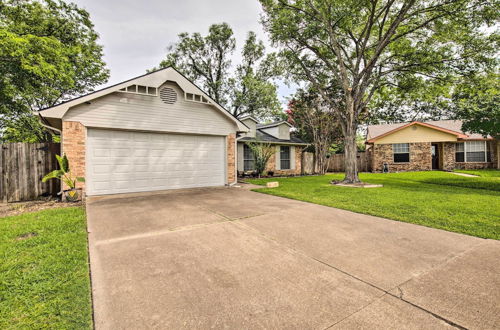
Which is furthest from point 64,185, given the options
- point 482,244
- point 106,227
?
point 482,244

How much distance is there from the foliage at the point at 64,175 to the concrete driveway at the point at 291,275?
342cm

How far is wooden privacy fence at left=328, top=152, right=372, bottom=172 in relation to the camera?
20.1 metres

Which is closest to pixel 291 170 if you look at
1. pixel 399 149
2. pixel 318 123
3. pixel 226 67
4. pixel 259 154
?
pixel 259 154

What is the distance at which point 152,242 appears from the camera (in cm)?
330

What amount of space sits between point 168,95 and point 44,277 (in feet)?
24.2

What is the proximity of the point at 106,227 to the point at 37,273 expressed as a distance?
1.71 meters

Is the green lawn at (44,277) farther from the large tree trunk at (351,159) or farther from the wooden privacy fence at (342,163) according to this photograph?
the wooden privacy fence at (342,163)

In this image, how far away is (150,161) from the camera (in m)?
8.27

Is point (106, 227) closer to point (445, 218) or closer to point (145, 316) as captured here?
point (145, 316)

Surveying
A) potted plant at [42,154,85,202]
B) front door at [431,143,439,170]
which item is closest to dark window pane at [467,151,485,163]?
front door at [431,143,439,170]

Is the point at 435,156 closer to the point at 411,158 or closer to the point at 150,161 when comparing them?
the point at 411,158

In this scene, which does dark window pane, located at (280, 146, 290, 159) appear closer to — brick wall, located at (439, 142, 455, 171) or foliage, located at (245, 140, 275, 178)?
foliage, located at (245, 140, 275, 178)

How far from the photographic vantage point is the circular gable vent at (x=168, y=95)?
27.5 ft

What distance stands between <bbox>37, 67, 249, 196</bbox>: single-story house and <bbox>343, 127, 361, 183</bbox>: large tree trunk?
522cm
